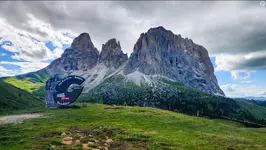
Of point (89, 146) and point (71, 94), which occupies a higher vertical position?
point (71, 94)

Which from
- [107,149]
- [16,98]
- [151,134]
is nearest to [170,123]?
[151,134]

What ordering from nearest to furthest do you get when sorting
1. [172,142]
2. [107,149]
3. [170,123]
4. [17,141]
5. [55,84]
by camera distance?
[107,149], [17,141], [172,142], [170,123], [55,84]

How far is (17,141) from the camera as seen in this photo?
34344mm

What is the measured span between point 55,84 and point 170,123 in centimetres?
5555

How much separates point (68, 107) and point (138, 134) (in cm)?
5880

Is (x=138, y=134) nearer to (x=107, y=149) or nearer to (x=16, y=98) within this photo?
(x=107, y=149)

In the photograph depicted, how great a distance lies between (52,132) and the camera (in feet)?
135

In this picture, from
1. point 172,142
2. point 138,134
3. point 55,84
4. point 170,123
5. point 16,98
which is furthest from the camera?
point 16,98

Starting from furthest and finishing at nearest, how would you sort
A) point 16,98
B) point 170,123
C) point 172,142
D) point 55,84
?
point 16,98 → point 55,84 → point 170,123 → point 172,142

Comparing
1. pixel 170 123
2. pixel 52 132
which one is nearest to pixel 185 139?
pixel 170 123

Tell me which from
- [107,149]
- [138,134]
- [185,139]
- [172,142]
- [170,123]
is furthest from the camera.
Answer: [170,123]

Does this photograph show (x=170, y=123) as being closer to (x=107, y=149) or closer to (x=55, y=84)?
(x=107, y=149)

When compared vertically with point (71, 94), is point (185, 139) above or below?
below

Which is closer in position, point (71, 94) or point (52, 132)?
point (52, 132)
